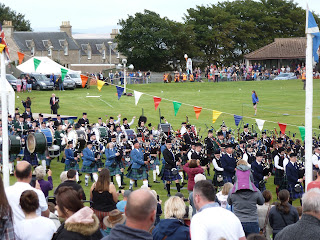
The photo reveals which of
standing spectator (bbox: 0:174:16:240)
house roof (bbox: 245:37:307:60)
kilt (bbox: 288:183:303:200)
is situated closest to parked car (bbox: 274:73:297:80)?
house roof (bbox: 245:37:307:60)

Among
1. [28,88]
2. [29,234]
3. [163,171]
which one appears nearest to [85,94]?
[28,88]

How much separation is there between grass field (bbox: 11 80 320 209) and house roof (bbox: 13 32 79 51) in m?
24.9

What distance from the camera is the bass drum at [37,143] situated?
14.5m

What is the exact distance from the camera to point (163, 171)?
14.0 metres

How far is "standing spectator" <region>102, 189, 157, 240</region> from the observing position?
12.6 ft

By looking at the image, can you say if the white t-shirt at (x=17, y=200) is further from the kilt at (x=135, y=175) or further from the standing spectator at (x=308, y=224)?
the kilt at (x=135, y=175)

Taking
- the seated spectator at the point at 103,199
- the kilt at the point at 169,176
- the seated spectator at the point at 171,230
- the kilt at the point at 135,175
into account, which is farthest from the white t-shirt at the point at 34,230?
the kilt at the point at 135,175

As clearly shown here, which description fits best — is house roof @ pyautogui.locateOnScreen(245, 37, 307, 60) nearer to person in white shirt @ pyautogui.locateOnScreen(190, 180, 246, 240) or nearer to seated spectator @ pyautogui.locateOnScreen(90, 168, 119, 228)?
seated spectator @ pyautogui.locateOnScreen(90, 168, 119, 228)

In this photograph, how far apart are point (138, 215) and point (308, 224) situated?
1.36m

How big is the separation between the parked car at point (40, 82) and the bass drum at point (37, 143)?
921 inches

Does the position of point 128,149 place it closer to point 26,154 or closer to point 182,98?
point 26,154

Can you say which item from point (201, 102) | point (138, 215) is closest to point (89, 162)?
point (138, 215)

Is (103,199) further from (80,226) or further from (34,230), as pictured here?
(80,226)

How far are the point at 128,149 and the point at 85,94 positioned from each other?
20882mm
